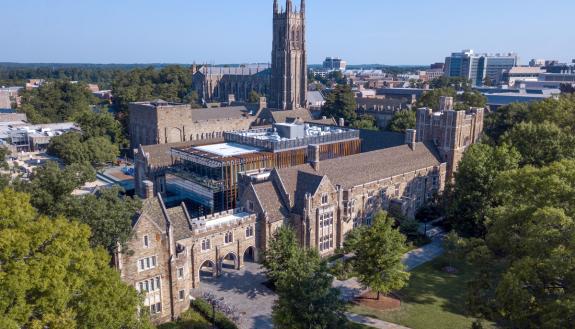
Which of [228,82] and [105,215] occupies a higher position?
[228,82]

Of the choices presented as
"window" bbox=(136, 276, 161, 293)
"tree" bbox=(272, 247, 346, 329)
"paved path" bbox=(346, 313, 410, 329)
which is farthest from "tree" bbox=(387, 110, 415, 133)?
"window" bbox=(136, 276, 161, 293)

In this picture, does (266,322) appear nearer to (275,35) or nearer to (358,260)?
(358,260)

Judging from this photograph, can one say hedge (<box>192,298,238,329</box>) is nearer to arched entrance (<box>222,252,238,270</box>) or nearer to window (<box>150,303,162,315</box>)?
window (<box>150,303,162,315</box>)

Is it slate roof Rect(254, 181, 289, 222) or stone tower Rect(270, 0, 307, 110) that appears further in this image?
stone tower Rect(270, 0, 307, 110)

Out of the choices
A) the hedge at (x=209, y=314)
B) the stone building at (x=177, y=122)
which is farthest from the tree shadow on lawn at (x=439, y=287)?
the stone building at (x=177, y=122)

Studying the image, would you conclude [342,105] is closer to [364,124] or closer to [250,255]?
[364,124]

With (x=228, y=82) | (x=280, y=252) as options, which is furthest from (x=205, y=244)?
(x=228, y=82)

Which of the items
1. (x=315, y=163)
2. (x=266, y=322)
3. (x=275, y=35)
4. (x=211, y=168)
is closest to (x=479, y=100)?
(x=275, y=35)
